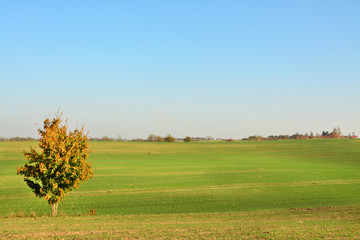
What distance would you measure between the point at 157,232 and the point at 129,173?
35123mm

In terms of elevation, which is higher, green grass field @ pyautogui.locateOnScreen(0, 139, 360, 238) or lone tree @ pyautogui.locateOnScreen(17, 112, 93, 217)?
lone tree @ pyautogui.locateOnScreen(17, 112, 93, 217)

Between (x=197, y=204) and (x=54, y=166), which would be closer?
(x=54, y=166)

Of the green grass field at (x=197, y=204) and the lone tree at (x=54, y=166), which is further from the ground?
the lone tree at (x=54, y=166)

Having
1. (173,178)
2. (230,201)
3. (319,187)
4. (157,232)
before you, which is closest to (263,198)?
(230,201)

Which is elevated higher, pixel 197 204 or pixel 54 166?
pixel 54 166

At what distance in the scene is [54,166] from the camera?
22.8 metres

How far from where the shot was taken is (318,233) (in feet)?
49.3

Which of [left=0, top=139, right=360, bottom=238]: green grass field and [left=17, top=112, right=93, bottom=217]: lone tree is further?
[left=17, top=112, right=93, bottom=217]: lone tree

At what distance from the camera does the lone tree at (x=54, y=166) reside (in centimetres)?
2278

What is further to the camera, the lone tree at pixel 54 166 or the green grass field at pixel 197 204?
the lone tree at pixel 54 166

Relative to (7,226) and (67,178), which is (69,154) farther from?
(7,226)

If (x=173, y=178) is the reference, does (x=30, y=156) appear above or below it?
above

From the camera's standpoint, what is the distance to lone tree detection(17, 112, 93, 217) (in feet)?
74.7

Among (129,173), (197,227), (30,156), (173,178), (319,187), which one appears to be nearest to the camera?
(197,227)
